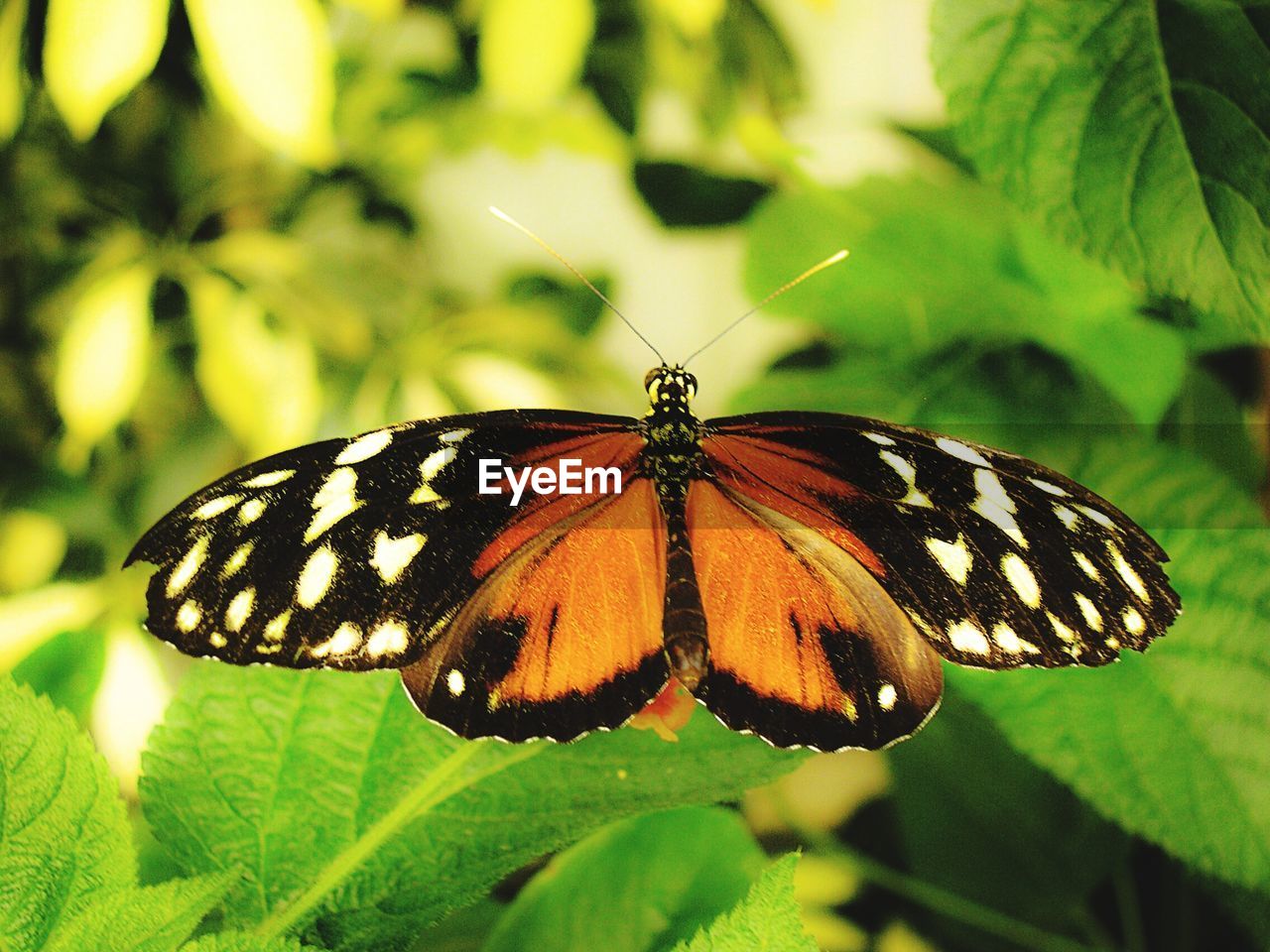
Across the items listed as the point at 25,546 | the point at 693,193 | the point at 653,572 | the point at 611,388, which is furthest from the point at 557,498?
the point at 25,546

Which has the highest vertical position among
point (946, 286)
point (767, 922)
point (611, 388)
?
point (611, 388)

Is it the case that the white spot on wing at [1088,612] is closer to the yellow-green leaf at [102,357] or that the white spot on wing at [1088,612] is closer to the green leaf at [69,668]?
the green leaf at [69,668]

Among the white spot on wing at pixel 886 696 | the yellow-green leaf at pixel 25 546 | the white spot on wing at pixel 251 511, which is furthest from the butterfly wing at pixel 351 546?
the yellow-green leaf at pixel 25 546

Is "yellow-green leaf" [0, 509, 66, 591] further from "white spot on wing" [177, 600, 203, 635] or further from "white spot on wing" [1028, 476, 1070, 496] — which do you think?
"white spot on wing" [1028, 476, 1070, 496]

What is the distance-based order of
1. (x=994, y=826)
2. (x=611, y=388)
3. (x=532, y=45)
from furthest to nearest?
(x=611, y=388) < (x=994, y=826) < (x=532, y=45)

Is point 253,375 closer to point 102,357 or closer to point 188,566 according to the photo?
point 102,357

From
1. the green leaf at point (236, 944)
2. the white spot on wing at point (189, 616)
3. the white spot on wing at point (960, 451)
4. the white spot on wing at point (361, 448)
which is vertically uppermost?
the white spot on wing at point (361, 448)

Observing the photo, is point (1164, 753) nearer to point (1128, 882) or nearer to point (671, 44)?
point (1128, 882)
